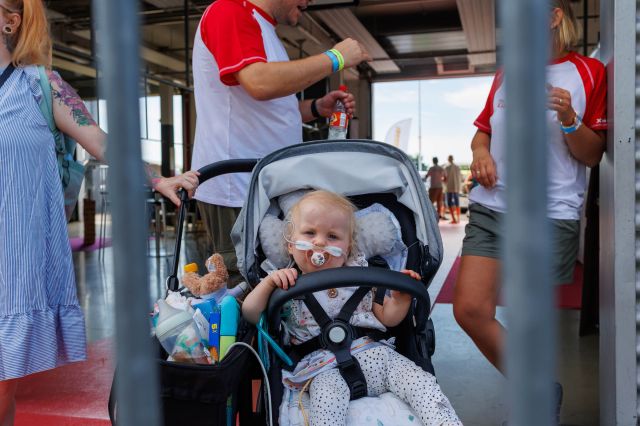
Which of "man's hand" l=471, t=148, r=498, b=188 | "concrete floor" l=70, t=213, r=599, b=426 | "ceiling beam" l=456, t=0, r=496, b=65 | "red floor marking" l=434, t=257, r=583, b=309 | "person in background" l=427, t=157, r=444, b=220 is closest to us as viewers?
"man's hand" l=471, t=148, r=498, b=188

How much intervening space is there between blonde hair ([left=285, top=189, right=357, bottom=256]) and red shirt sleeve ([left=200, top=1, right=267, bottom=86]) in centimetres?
49

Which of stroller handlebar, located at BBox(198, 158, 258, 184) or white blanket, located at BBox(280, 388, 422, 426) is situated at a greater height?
stroller handlebar, located at BBox(198, 158, 258, 184)

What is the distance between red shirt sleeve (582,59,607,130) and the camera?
2113 mm

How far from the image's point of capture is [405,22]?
43.3 feet

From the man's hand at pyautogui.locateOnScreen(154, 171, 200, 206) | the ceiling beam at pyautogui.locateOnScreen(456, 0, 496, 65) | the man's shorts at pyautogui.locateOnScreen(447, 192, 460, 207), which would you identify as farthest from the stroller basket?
the man's shorts at pyautogui.locateOnScreen(447, 192, 460, 207)

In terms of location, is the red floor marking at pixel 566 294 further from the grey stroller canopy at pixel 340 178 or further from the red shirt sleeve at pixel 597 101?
the grey stroller canopy at pixel 340 178

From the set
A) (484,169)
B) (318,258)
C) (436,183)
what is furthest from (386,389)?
(436,183)

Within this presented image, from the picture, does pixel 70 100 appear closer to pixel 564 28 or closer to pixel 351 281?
pixel 351 281

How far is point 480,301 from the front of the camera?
7.18 ft

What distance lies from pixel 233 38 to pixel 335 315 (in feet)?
3.15

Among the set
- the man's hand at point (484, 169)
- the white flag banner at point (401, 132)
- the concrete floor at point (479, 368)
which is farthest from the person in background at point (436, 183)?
the man's hand at point (484, 169)

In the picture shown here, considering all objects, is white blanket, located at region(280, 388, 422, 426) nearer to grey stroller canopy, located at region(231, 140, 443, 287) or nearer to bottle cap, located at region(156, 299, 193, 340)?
bottle cap, located at region(156, 299, 193, 340)

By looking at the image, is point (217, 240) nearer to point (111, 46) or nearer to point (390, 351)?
point (390, 351)

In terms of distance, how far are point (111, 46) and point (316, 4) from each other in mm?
8381
